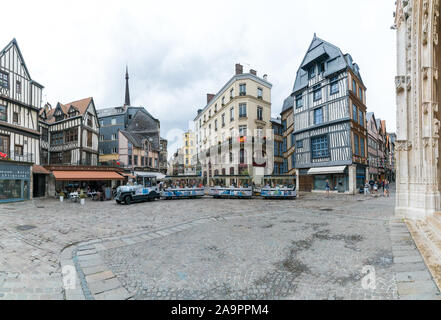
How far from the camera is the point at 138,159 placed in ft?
106

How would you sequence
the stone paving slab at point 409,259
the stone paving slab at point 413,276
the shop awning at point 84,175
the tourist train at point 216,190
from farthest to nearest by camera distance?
the shop awning at point 84,175 → the tourist train at point 216,190 → the stone paving slab at point 409,259 → the stone paving slab at point 413,276

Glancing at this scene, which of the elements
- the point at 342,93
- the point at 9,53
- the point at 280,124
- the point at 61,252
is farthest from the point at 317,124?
the point at 9,53

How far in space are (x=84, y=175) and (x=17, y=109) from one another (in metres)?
7.13

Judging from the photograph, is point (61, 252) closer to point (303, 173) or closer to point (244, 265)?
point (244, 265)

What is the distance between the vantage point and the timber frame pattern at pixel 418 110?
6613mm

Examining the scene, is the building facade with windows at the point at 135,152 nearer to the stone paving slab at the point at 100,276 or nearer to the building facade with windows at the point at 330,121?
the building facade with windows at the point at 330,121

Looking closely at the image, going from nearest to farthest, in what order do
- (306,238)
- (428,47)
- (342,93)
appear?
(306,238)
(428,47)
(342,93)

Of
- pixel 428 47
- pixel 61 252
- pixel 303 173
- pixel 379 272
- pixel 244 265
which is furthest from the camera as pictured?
pixel 303 173

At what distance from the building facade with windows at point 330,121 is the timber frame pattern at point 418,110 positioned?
1274 cm

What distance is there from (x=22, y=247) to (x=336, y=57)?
84.1ft

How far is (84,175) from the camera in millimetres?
19766

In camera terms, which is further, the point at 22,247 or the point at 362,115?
the point at 362,115

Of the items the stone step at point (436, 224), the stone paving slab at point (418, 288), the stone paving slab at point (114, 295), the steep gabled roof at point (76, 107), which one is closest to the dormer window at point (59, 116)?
the steep gabled roof at point (76, 107)

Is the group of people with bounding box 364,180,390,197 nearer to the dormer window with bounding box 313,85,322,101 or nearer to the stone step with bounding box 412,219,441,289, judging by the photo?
the dormer window with bounding box 313,85,322,101
